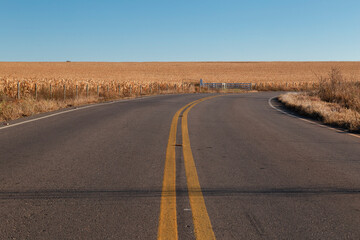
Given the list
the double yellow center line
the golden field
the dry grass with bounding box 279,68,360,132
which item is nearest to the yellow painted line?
the double yellow center line

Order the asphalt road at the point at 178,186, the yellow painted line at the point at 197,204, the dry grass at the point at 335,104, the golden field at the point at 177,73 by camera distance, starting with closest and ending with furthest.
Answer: the yellow painted line at the point at 197,204
the asphalt road at the point at 178,186
the dry grass at the point at 335,104
the golden field at the point at 177,73

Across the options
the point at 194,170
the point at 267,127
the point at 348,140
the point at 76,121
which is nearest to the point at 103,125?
the point at 76,121

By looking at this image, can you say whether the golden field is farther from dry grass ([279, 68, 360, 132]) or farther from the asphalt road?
the asphalt road

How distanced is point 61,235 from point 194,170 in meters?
2.58

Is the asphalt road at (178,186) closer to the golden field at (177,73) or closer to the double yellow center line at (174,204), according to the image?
the double yellow center line at (174,204)

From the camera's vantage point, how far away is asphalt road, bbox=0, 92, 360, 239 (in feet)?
11.2

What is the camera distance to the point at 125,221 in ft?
11.6

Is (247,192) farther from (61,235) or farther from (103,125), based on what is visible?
(103,125)

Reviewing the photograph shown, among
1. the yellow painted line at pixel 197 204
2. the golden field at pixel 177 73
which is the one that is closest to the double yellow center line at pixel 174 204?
the yellow painted line at pixel 197 204

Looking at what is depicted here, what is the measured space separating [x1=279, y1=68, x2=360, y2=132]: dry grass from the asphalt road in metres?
3.19

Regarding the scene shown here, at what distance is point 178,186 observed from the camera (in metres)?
4.65

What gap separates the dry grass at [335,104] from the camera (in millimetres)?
11758

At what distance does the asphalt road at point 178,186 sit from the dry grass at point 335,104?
126 inches

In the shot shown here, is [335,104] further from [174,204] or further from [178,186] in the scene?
[174,204]
